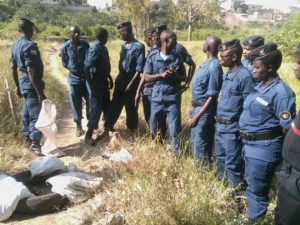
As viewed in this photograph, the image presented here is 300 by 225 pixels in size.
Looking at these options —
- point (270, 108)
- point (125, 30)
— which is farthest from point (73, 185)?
point (125, 30)

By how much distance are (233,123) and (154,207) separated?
112 centimetres

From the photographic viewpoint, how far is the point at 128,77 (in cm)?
580

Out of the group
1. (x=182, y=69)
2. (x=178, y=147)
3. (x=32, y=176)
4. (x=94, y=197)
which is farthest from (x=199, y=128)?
(x=32, y=176)

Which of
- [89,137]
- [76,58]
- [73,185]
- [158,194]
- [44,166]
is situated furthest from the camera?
[76,58]

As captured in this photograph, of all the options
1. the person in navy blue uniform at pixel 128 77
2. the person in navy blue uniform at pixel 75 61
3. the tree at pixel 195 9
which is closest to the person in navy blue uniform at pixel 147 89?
the person in navy blue uniform at pixel 128 77

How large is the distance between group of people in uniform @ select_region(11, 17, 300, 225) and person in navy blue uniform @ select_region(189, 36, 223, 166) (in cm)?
1

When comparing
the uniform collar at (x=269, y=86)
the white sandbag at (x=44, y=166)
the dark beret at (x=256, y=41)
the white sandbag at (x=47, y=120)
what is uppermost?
the dark beret at (x=256, y=41)

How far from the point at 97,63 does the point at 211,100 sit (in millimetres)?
2235

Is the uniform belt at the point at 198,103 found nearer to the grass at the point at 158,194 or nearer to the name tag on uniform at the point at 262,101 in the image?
the grass at the point at 158,194

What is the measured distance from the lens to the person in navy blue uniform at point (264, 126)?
3051 mm

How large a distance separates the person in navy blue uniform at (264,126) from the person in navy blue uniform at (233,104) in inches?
15.1

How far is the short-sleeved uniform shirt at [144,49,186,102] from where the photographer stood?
15.6ft

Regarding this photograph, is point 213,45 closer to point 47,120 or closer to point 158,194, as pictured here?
point 158,194

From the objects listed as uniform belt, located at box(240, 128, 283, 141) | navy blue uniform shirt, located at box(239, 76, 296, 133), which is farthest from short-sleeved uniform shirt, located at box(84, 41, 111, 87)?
uniform belt, located at box(240, 128, 283, 141)
